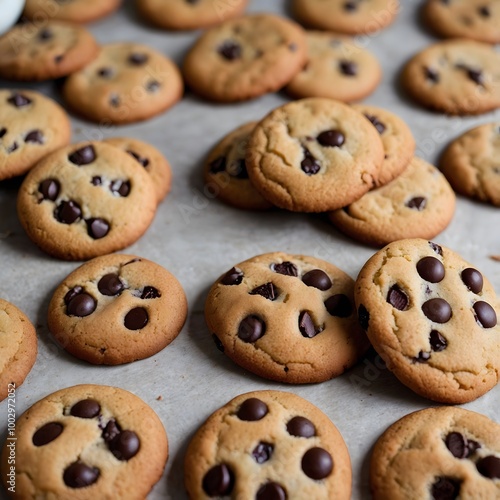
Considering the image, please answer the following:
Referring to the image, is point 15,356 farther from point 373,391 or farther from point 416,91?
point 416,91

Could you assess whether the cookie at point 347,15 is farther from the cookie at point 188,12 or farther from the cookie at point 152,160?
the cookie at point 152,160

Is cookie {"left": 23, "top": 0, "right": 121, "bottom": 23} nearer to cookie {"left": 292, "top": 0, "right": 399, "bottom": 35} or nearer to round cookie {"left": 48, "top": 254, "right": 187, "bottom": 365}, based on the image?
cookie {"left": 292, "top": 0, "right": 399, "bottom": 35}

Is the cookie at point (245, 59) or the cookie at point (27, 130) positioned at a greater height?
the cookie at point (245, 59)

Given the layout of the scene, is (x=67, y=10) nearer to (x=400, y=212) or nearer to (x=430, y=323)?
(x=400, y=212)

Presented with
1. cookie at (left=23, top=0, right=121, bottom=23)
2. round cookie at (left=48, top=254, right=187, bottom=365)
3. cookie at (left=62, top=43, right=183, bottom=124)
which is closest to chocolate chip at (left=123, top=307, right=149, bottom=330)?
round cookie at (left=48, top=254, right=187, bottom=365)

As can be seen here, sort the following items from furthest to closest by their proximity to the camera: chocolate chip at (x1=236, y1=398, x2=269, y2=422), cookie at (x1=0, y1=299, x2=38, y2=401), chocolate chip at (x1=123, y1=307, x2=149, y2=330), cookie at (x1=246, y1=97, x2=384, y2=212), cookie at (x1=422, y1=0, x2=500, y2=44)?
cookie at (x1=422, y1=0, x2=500, y2=44) → cookie at (x1=246, y1=97, x2=384, y2=212) → chocolate chip at (x1=123, y1=307, x2=149, y2=330) → cookie at (x1=0, y1=299, x2=38, y2=401) → chocolate chip at (x1=236, y1=398, x2=269, y2=422)

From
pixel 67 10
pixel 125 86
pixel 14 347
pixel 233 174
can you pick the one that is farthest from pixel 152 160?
pixel 67 10

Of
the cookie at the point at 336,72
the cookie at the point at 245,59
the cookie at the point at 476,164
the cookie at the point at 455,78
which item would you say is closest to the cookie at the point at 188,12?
the cookie at the point at 245,59
